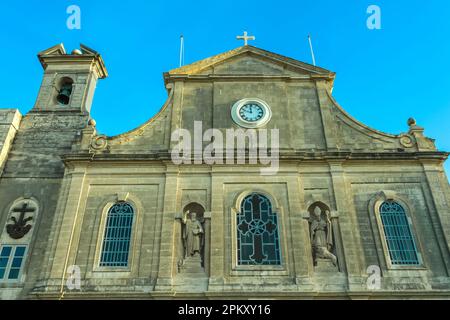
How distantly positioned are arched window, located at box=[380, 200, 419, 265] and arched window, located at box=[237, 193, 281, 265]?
4.15m

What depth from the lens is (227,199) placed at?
15805 millimetres

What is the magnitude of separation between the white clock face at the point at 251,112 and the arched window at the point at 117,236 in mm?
6317

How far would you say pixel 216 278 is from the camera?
14070 mm

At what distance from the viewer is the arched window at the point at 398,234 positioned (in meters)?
14.6

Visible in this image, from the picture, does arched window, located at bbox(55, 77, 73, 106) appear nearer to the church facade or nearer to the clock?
the church facade

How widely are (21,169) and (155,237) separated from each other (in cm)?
710

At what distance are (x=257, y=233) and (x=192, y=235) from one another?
95.8 inches

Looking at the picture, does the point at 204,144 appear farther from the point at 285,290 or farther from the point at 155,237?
the point at 285,290

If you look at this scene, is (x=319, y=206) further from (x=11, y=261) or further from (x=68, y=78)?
(x=68, y=78)

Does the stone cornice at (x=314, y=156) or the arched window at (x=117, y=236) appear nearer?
the arched window at (x=117, y=236)
